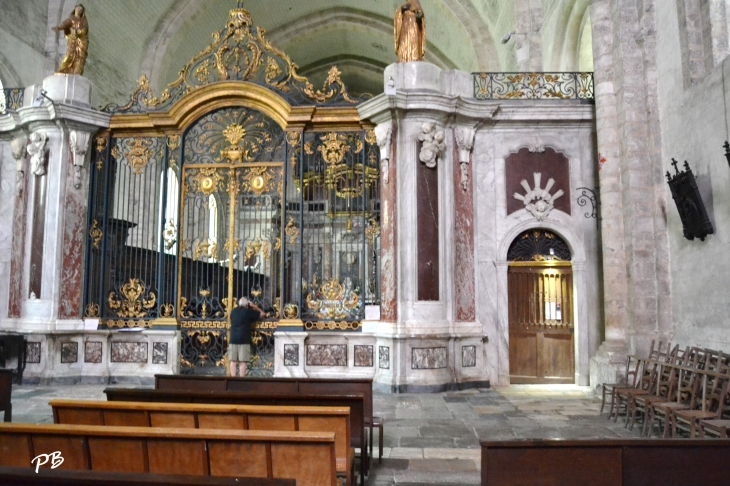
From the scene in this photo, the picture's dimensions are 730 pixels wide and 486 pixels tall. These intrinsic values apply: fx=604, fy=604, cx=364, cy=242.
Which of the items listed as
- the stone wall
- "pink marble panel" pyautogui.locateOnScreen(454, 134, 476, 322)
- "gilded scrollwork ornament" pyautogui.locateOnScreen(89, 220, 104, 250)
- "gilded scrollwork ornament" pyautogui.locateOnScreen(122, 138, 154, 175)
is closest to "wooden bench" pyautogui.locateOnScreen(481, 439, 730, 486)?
the stone wall

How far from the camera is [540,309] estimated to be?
987 cm

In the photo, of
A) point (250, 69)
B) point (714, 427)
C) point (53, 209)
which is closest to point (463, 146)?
point (250, 69)

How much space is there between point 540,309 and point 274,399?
20.9 feet

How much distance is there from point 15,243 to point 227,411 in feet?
25.9

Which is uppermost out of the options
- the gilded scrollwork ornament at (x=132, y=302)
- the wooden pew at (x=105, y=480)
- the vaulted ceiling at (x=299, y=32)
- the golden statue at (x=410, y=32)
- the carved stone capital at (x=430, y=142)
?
the vaulted ceiling at (x=299, y=32)

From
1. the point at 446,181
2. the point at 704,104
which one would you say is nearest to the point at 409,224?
the point at 446,181

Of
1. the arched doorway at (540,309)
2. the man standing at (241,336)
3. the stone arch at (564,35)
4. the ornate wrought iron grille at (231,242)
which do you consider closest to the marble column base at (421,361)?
the ornate wrought iron grille at (231,242)

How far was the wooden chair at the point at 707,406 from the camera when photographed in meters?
5.23

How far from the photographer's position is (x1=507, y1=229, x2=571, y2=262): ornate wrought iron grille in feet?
32.4

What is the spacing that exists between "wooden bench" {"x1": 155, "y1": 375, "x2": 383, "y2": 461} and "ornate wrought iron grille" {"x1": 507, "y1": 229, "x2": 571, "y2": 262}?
5.15m

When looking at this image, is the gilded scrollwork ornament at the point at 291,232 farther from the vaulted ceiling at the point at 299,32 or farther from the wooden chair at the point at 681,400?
the vaulted ceiling at the point at 299,32

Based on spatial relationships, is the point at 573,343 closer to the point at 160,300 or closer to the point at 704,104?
the point at 704,104

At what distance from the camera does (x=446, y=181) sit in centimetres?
933

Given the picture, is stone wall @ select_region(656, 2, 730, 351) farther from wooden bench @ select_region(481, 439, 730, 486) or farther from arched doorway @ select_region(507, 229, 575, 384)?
wooden bench @ select_region(481, 439, 730, 486)
